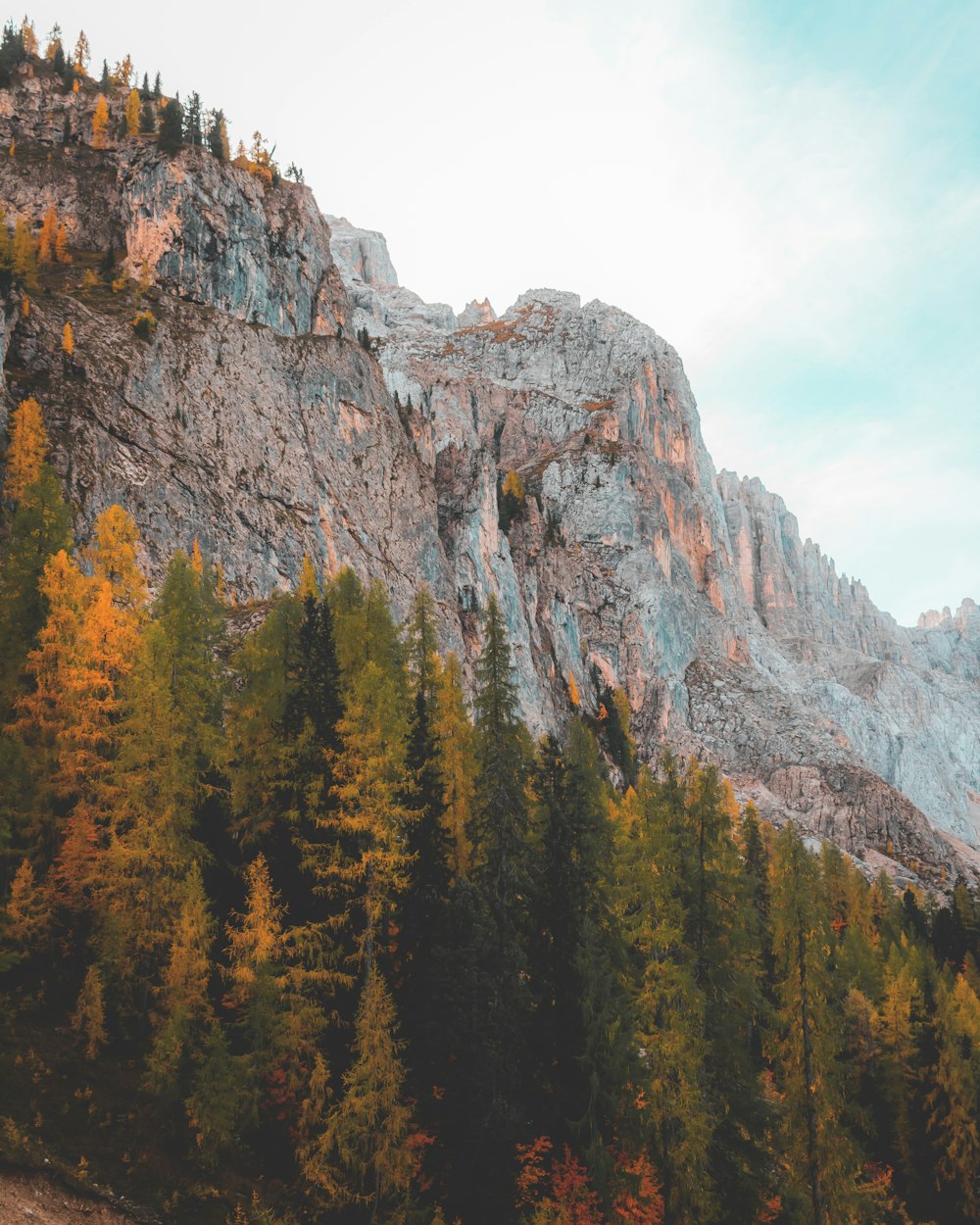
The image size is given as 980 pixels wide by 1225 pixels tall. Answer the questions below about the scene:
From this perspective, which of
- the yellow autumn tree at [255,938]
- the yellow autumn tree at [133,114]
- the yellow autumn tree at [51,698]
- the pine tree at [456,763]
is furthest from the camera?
the yellow autumn tree at [133,114]

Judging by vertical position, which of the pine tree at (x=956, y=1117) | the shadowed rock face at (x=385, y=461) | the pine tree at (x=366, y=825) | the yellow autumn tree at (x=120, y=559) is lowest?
the pine tree at (x=956, y=1117)

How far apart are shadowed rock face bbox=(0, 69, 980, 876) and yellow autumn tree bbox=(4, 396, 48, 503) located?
8.05 metres

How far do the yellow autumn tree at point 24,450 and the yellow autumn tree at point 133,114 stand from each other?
7107 cm

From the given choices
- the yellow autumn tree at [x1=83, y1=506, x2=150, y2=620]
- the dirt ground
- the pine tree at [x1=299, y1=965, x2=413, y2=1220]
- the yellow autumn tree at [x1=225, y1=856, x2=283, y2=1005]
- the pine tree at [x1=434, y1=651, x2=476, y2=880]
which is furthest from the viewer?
the pine tree at [x1=434, y1=651, x2=476, y2=880]

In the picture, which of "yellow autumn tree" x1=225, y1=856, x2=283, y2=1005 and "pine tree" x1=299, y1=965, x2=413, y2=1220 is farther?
"yellow autumn tree" x1=225, y1=856, x2=283, y2=1005

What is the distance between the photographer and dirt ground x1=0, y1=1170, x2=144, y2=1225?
1355cm

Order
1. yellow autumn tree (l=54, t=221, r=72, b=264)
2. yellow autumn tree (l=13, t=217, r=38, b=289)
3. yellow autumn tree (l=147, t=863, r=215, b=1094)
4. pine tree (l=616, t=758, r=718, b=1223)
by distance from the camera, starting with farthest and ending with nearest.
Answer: yellow autumn tree (l=54, t=221, r=72, b=264)
yellow autumn tree (l=13, t=217, r=38, b=289)
pine tree (l=616, t=758, r=718, b=1223)
yellow autumn tree (l=147, t=863, r=215, b=1094)

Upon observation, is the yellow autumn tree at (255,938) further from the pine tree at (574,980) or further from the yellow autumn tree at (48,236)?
the yellow autumn tree at (48,236)

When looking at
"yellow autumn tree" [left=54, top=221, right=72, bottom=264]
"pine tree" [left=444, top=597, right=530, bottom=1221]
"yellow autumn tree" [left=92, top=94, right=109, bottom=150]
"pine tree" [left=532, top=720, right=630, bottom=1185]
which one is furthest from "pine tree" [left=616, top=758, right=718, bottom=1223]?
"yellow autumn tree" [left=92, top=94, right=109, bottom=150]

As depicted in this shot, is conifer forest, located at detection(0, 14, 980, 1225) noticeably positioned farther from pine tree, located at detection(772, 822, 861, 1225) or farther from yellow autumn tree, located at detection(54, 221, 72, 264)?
yellow autumn tree, located at detection(54, 221, 72, 264)

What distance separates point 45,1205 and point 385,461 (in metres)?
84.2

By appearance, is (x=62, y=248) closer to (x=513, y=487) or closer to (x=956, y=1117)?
(x=513, y=487)

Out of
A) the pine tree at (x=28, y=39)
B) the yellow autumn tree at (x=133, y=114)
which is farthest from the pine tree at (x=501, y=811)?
the pine tree at (x=28, y=39)

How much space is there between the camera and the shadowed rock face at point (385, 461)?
68250 millimetres
